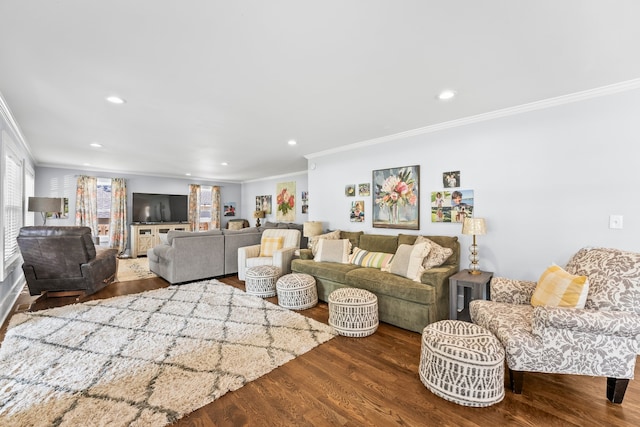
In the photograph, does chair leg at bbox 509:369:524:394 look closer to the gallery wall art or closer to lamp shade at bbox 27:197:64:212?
the gallery wall art

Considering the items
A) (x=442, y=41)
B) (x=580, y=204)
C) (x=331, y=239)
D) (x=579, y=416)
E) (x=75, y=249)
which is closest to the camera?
(x=579, y=416)

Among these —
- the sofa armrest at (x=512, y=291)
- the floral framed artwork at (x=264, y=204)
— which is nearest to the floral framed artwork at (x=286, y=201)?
the floral framed artwork at (x=264, y=204)

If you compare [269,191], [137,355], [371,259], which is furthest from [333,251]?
[269,191]

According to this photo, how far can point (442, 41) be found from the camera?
1.79 metres

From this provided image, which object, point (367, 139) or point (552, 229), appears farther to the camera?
point (367, 139)

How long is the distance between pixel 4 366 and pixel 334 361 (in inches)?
103

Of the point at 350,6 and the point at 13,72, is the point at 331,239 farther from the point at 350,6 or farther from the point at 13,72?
the point at 13,72

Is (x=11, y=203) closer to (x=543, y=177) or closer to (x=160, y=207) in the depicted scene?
(x=160, y=207)

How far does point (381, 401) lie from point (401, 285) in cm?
126

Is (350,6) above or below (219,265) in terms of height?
above

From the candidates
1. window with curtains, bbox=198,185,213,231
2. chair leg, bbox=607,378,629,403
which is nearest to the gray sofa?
window with curtains, bbox=198,185,213,231

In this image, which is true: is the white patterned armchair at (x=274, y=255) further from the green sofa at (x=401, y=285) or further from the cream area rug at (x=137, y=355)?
the cream area rug at (x=137, y=355)

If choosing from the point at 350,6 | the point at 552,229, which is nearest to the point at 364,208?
the point at 552,229

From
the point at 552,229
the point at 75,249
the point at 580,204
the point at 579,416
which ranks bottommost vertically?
the point at 579,416
